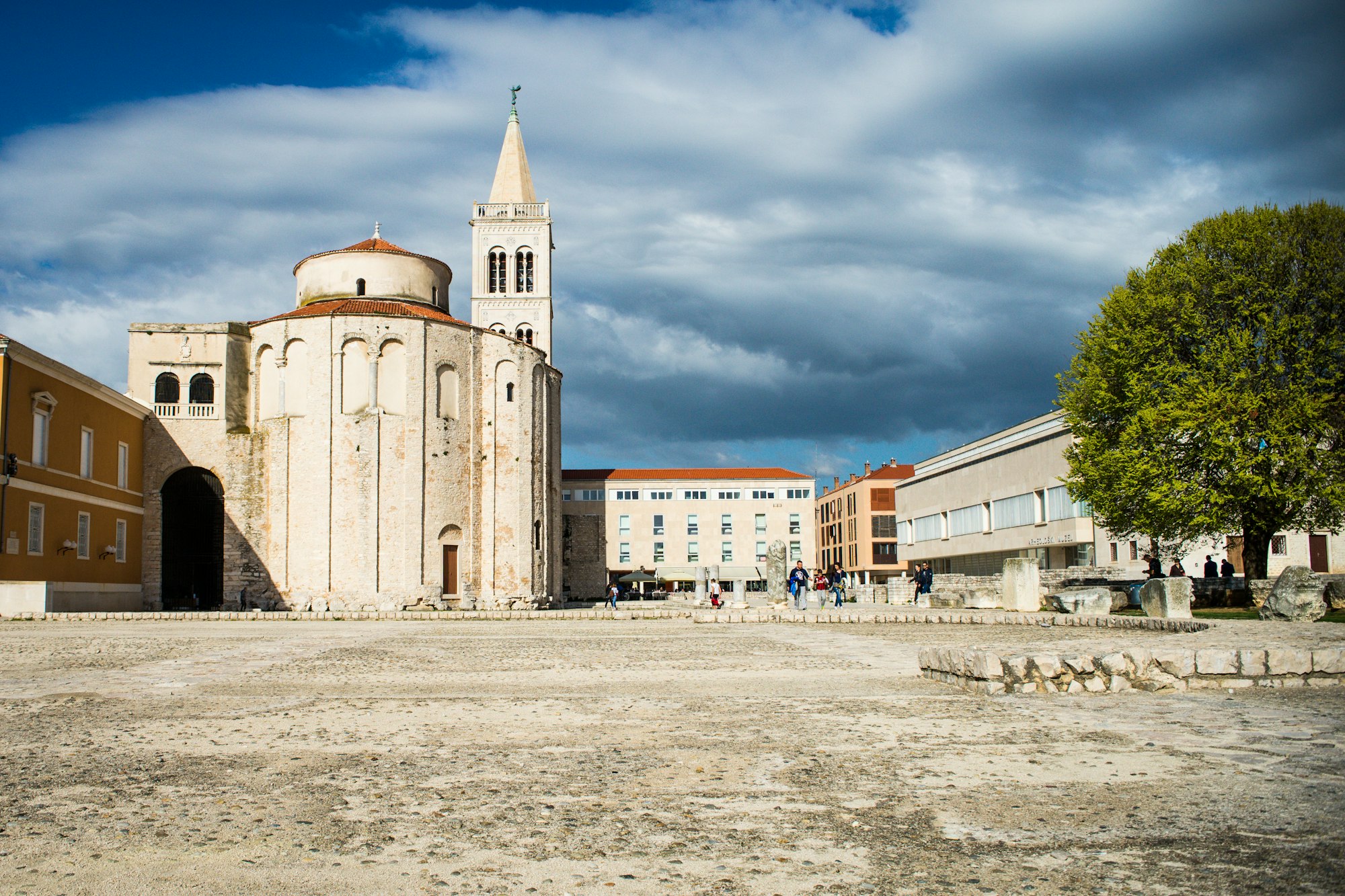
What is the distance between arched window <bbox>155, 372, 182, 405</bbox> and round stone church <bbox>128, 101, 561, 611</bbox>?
0.20 ft

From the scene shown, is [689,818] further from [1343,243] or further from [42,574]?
[42,574]

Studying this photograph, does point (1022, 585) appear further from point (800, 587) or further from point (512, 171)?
point (512, 171)

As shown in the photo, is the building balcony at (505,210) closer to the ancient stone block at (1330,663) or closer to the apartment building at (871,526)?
the apartment building at (871,526)

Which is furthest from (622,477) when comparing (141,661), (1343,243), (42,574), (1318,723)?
(1318,723)

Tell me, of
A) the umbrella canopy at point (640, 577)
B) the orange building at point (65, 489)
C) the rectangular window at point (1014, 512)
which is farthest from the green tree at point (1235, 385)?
the umbrella canopy at point (640, 577)

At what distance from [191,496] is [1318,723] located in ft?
154

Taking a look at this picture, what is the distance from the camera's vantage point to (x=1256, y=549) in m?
27.0

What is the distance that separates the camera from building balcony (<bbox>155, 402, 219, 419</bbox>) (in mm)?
45094

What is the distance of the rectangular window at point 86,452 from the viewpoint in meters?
37.9

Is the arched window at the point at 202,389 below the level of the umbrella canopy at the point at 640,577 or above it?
above

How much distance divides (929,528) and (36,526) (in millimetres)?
49461

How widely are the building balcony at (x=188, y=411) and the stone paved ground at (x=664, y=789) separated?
123 ft

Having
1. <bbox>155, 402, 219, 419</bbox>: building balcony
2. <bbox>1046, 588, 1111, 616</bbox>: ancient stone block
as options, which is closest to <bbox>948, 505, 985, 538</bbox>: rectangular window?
<bbox>1046, 588, 1111, 616</bbox>: ancient stone block

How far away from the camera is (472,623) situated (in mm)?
29328
